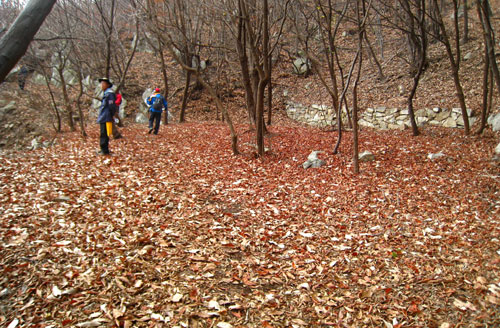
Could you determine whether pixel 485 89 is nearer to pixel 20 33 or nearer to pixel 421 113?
pixel 421 113

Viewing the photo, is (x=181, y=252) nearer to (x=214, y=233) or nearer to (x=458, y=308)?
(x=214, y=233)

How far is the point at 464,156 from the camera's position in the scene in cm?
639

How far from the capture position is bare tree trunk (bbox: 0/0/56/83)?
221 centimetres

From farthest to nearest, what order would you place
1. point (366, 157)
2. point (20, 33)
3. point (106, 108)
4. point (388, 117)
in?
point (388, 117), point (106, 108), point (366, 157), point (20, 33)

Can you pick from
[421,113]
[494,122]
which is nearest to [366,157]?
[494,122]

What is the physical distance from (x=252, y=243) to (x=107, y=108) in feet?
17.5

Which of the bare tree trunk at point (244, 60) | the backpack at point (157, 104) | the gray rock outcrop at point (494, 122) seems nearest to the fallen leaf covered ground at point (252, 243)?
the gray rock outcrop at point (494, 122)

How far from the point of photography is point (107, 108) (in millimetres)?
7004

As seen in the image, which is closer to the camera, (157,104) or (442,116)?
(442,116)

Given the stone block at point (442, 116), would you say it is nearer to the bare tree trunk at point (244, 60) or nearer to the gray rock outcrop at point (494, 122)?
the gray rock outcrop at point (494, 122)

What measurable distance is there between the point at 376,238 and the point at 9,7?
1566 cm

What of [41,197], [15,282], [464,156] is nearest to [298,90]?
[464,156]

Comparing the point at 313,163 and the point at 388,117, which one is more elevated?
the point at 388,117

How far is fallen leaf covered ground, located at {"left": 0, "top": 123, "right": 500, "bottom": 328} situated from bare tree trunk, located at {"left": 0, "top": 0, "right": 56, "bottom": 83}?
2120 mm
